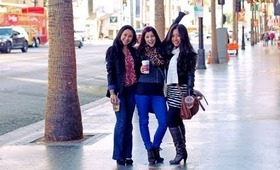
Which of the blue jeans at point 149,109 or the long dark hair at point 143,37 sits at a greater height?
the long dark hair at point 143,37

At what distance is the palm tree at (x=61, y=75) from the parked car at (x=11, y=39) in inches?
1511

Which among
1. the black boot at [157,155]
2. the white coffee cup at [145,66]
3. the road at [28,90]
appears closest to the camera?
the white coffee cup at [145,66]

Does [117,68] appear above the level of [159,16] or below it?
below

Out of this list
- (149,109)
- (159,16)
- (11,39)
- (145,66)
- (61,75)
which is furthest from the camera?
(11,39)

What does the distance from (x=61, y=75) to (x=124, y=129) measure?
2.29 m

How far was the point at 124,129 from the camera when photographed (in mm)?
9273

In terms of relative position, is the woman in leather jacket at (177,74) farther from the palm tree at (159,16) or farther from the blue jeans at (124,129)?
the palm tree at (159,16)

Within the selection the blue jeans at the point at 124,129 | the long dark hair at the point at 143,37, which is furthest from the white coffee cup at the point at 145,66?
the blue jeans at the point at 124,129

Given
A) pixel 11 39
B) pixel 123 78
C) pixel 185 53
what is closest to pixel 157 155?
pixel 123 78

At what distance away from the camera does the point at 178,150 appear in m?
9.05

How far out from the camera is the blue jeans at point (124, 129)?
920cm

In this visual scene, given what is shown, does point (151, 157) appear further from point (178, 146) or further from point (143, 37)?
point (143, 37)

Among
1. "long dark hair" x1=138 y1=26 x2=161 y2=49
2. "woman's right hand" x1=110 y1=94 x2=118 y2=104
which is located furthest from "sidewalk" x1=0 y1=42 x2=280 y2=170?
"long dark hair" x1=138 y1=26 x2=161 y2=49

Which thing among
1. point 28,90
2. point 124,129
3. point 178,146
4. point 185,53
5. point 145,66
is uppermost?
point 185,53
